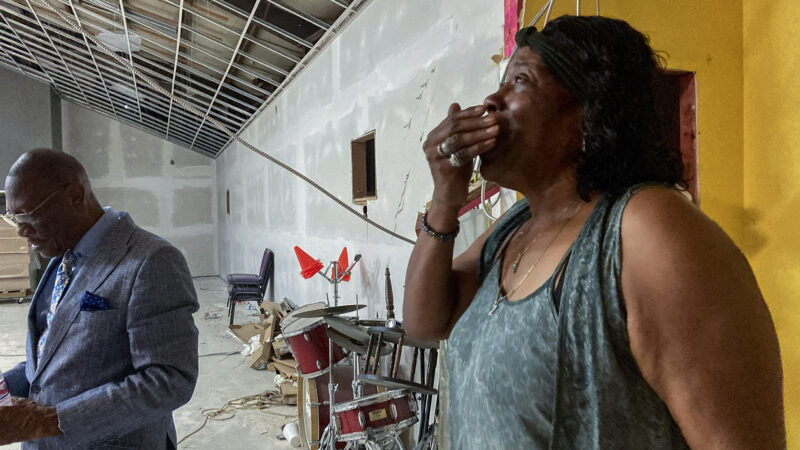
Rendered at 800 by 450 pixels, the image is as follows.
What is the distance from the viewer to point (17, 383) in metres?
1.63

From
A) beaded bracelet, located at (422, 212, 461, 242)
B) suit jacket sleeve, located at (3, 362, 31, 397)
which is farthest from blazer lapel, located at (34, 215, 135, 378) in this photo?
beaded bracelet, located at (422, 212, 461, 242)

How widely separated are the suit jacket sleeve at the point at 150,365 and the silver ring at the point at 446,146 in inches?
40.3

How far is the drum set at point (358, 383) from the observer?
101 inches

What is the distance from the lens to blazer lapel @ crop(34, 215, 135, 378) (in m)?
1.43

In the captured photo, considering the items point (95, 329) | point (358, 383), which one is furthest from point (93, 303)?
point (358, 383)

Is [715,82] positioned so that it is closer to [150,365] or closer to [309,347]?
[150,365]

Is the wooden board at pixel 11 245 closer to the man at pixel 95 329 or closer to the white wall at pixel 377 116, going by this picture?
the white wall at pixel 377 116

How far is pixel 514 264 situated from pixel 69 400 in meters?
1.24

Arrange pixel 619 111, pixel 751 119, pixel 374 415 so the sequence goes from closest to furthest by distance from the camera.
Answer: pixel 619 111 → pixel 751 119 → pixel 374 415

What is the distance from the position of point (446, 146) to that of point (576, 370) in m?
0.39

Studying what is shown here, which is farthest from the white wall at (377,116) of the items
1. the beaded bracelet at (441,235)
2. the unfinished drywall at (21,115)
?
the unfinished drywall at (21,115)

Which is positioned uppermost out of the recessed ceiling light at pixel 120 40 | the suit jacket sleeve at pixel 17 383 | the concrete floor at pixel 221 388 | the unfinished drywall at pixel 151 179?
the recessed ceiling light at pixel 120 40

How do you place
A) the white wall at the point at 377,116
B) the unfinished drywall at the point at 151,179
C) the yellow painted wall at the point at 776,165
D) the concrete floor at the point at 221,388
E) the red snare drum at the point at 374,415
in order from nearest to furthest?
the yellow painted wall at the point at 776,165
the red snare drum at the point at 374,415
the white wall at the point at 377,116
the concrete floor at the point at 221,388
the unfinished drywall at the point at 151,179

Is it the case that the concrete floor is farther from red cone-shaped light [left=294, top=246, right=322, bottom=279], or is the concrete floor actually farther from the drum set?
red cone-shaped light [left=294, top=246, right=322, bottom=279]
